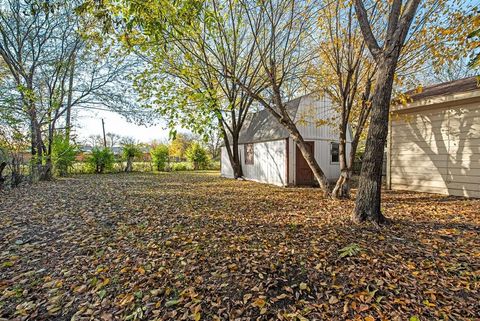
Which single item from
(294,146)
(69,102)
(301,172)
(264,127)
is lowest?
(301,172)

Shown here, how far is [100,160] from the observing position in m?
15.7

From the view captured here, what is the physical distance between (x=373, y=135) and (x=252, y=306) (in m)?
3.18

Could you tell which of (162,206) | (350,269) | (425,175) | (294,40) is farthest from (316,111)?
(350,269)

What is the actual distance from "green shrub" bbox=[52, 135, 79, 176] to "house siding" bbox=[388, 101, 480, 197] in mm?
14946

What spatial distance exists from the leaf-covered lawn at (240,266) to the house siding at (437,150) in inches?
81.9

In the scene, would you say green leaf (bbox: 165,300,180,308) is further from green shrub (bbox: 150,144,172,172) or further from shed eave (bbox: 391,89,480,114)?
green shrub (bbox: 150,144,172,172)

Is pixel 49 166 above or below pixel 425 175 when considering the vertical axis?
above

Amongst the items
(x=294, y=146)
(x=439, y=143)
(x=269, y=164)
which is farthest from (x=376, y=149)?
(x=269, y=164)

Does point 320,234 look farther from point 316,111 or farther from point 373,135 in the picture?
point 316,111

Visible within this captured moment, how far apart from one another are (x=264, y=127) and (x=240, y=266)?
30.2ft

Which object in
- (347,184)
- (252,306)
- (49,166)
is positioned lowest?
(252,306)

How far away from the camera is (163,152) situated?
19.3m

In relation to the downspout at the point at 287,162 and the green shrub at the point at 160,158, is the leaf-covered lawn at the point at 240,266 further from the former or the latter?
the green shrub at the point at 160,158

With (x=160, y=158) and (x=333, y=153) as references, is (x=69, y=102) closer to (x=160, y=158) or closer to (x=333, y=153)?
(x=160, y=158)
